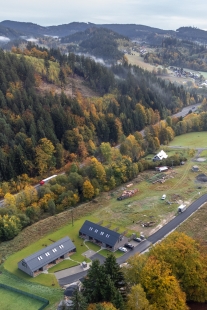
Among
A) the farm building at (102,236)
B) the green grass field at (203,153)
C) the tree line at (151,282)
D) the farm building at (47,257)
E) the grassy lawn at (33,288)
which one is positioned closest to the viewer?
the tree line at (151,282)

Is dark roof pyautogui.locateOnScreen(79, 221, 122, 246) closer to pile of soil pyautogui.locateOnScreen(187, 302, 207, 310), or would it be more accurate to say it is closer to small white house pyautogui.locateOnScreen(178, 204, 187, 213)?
small white house pyautogui.locateOnScreen(178, 204, 187, 213)

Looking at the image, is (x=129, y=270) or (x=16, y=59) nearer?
(x=129, y=270)

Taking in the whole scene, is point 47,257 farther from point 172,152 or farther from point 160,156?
point 172,152

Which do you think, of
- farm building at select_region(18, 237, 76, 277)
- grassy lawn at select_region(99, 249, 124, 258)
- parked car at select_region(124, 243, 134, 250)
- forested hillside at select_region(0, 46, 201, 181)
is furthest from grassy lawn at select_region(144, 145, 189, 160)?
farm building at select_region(18, 237, 76, 277)

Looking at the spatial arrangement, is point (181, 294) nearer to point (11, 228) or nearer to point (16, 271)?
point (16, 271)

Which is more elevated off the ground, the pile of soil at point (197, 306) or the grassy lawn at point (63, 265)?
the pile of soil at point (197, 306)

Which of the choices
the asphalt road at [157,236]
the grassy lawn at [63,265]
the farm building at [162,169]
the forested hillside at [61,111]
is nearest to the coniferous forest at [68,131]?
the forested hillside at [61,111]

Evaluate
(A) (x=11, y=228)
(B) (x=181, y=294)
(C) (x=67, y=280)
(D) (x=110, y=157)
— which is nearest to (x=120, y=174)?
(D) (x=110, y=157)

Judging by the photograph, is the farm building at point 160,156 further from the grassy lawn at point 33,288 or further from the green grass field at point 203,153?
the grassy lawn at point 33,288
